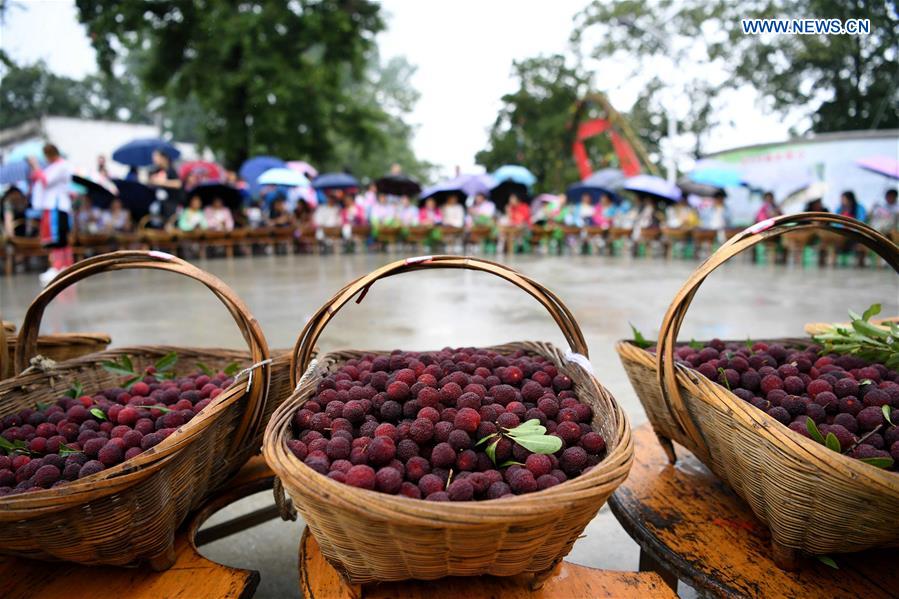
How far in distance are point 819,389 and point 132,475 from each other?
152 centimetres

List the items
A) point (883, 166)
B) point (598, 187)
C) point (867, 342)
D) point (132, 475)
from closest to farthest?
point (132, 475)
point (867, 342)
point (883, 166)
point (598, 187)

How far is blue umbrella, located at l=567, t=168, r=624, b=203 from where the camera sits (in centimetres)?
1530

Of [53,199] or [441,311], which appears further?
[53,199]

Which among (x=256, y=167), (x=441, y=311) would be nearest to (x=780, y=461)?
(x=441, y=311)

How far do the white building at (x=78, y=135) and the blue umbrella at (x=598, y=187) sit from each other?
22.7 m

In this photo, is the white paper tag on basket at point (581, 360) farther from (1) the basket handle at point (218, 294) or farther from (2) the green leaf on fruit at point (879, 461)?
(1) the basket handle at point (218, 294)

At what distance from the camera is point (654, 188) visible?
12.5m

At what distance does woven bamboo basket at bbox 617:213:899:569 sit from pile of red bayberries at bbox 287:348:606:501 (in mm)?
262

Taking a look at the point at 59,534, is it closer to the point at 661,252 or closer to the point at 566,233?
the point at 566,233

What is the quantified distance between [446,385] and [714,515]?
29.3 inches

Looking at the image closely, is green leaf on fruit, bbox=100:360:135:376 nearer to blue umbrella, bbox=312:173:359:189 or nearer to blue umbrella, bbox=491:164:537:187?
blue umbrella, bbox=312:173:359:189

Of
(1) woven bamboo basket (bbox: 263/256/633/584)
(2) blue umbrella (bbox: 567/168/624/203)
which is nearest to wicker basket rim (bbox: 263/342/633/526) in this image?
(1) woven bamboo basket (bbox: 263/256/633/584)

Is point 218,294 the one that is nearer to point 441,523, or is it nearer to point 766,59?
point 441,523

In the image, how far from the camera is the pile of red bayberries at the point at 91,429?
3.96 feet
